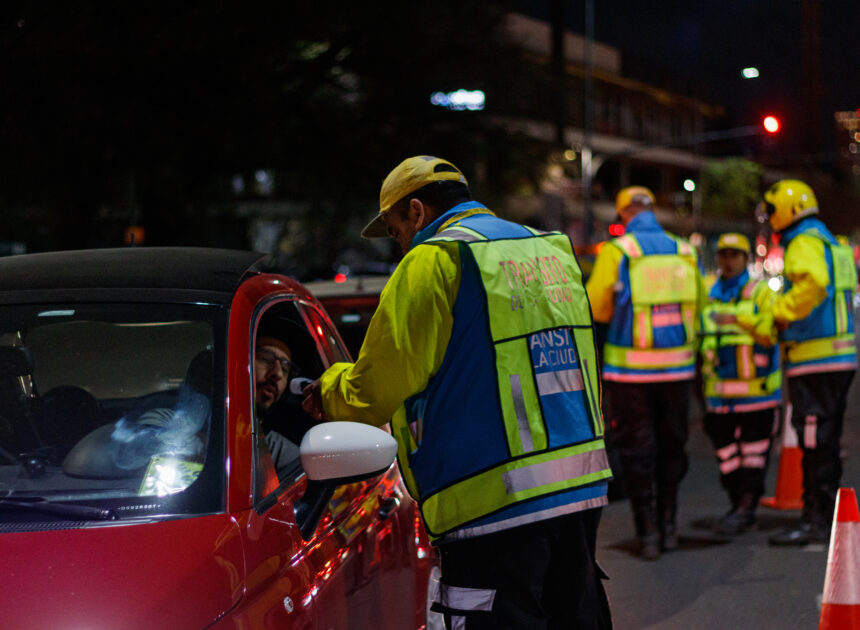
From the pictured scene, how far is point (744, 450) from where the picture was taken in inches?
318

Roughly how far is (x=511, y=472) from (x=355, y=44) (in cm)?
1617

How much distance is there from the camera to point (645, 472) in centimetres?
720

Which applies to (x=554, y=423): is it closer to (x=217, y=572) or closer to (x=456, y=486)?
(x=456, y=486)

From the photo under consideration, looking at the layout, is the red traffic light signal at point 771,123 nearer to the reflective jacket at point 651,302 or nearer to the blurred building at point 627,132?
the reflective jacket at point 651,302

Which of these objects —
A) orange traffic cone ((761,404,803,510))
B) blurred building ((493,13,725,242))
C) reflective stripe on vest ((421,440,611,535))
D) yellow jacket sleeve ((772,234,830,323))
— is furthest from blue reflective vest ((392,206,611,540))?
blurred building ((493,13,725,242))

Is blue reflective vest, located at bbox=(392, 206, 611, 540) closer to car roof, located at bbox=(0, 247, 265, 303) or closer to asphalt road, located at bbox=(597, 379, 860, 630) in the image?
car roof, located at bbox=(0, 247, 265, 303)

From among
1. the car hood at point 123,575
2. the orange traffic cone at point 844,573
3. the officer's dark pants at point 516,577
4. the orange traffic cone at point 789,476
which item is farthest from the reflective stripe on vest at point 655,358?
the car hood at point 123,575

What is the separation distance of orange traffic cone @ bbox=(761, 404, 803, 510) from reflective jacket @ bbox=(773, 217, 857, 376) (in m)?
1.40

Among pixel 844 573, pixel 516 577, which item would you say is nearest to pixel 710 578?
pixel 844 573

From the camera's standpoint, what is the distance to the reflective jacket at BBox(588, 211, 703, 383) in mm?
7199

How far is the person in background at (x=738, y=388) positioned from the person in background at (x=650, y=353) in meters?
0.73

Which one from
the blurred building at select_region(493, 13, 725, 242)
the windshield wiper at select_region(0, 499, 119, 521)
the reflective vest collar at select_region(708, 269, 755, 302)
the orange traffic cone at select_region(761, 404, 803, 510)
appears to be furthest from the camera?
the blurred building at select_region(493, 13, 725, 242)

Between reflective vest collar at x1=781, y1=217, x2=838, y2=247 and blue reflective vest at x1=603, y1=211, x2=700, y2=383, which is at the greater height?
reflective vest collar at x1=781, y1=217, x2=838, y2=247

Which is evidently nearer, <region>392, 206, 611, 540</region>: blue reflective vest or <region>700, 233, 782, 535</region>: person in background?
A: <region>392, 206, 611, 540</region>: blue reflective vest
